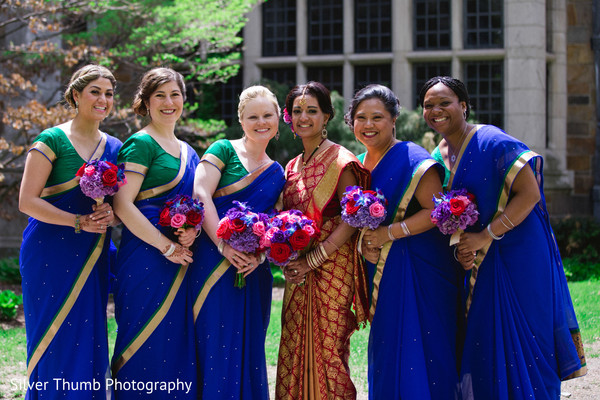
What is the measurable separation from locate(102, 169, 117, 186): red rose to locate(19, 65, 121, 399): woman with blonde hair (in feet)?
0.81

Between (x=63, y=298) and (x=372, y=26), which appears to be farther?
(x=372, y=26)

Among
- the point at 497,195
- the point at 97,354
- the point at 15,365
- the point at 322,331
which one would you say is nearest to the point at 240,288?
the point at 322,331

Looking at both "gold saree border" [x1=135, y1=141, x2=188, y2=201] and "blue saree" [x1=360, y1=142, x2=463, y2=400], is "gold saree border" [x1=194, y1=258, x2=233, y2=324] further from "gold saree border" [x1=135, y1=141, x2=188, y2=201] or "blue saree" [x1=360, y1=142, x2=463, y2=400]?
"blue saree" [x1=360, y1=142, x2=463, y2=400]

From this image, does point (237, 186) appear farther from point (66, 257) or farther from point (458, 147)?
point (458, 147)

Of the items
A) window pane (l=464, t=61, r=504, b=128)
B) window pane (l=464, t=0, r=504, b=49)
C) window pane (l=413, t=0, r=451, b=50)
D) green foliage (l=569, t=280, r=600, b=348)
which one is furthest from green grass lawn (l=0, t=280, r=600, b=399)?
window pane (l=413, t=0, r=451, b=50)

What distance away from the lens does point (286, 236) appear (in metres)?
3.88

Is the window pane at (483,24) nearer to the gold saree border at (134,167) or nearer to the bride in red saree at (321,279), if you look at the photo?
the bride in red saree at (321,279)

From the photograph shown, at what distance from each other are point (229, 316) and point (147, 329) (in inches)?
19.9

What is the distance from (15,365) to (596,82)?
A: 30.2ft

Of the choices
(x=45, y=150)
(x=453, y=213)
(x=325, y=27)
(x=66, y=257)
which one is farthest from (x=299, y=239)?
(x=325, y=27)

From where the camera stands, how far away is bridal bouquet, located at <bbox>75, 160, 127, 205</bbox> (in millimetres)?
3809

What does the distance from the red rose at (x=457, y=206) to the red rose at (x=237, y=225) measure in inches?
47.1

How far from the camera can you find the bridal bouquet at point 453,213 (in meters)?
3.78

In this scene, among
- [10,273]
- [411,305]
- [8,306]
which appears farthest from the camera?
[10,273]
